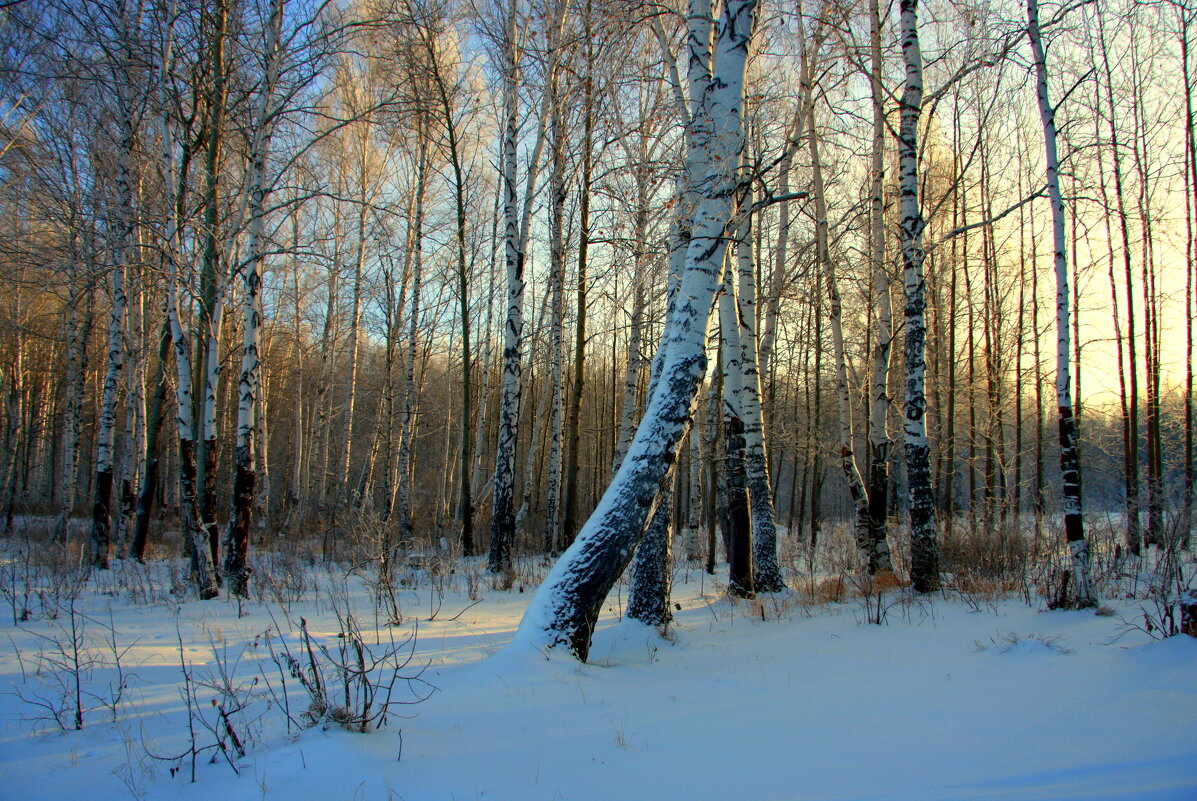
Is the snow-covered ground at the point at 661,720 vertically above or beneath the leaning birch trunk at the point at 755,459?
beneath

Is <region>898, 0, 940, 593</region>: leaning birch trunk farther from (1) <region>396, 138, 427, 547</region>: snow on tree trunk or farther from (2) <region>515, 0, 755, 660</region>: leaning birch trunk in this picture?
(1) <region>396, 138, 427, 547</region>: snow on tree trunk

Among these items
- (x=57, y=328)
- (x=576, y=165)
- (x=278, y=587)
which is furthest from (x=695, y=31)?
(x=57, y=328)

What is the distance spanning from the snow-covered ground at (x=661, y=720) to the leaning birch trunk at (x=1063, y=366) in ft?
1.57

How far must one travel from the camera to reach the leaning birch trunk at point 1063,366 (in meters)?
5.31

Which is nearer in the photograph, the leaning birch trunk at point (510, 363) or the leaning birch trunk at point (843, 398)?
the leaning birch trunk at point (843, 398)

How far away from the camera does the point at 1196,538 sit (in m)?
12.9

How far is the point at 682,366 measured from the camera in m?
4.87

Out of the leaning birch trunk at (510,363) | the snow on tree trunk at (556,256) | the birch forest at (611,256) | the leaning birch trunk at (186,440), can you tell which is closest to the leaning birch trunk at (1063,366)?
the birch forest at (611,256)

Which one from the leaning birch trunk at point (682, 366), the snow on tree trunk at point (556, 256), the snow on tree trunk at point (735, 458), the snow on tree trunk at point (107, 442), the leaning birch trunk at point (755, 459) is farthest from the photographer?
the snow on tree trunk at point (556, 256)

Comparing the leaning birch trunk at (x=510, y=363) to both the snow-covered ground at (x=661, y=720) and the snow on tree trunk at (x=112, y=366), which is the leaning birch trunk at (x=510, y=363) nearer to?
the snow-covered ground at (x=661, y=720)

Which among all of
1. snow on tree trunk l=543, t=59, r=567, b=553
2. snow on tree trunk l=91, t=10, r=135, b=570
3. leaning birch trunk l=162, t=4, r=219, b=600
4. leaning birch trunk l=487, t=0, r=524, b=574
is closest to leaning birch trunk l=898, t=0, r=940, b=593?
snow on tree trunk l=543, t=59, r=567, b=553

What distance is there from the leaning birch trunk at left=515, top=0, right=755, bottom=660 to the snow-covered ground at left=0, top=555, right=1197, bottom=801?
79 centimetres

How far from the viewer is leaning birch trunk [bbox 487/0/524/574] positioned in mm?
9914

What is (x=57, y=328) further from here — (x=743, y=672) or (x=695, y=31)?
(x=743, y=672)
